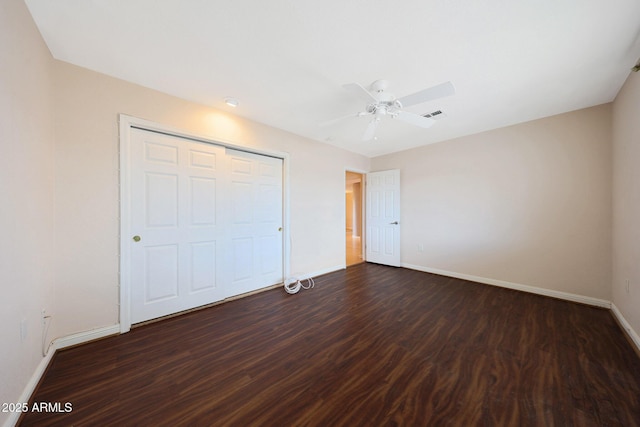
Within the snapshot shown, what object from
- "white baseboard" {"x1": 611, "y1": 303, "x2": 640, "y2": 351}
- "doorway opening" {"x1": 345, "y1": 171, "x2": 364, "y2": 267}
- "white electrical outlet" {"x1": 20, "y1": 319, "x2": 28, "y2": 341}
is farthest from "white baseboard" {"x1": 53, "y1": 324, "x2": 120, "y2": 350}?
"white baseboard" {"x1": 611, "y1": 303, "x2": 640, "y2": 351}

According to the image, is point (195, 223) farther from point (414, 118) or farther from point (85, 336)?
point (414, 118)

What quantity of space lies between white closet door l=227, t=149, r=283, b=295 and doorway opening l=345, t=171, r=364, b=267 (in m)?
2.08

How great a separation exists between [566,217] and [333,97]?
350 centimetres

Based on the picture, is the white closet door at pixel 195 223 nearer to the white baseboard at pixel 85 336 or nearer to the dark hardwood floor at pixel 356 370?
the white baseboard at pixel 85 336

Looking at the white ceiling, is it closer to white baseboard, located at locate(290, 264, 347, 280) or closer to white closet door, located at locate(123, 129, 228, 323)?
white closet door, located at locate(123, 129, 228, 323)

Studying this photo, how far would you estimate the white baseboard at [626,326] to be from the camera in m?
1.87

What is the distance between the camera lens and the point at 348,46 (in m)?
1.70

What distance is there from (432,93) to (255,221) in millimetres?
A: 2660

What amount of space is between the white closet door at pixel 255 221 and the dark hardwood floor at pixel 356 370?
0.61 meters

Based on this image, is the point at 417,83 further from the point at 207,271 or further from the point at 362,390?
the point at 207,271

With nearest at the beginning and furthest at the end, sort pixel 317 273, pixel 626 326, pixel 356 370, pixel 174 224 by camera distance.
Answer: pixel 356 370
pixel 626 326
pixel 174 224
pixel 317 273

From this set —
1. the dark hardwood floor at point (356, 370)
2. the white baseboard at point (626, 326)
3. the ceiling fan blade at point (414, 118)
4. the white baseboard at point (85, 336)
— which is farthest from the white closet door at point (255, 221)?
the white baseboard at point (626, 326)

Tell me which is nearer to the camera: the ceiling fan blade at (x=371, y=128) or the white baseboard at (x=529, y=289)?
the ceiling fan blade at (x=371, y=128)

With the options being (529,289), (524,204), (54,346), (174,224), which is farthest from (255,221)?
(529,289)
